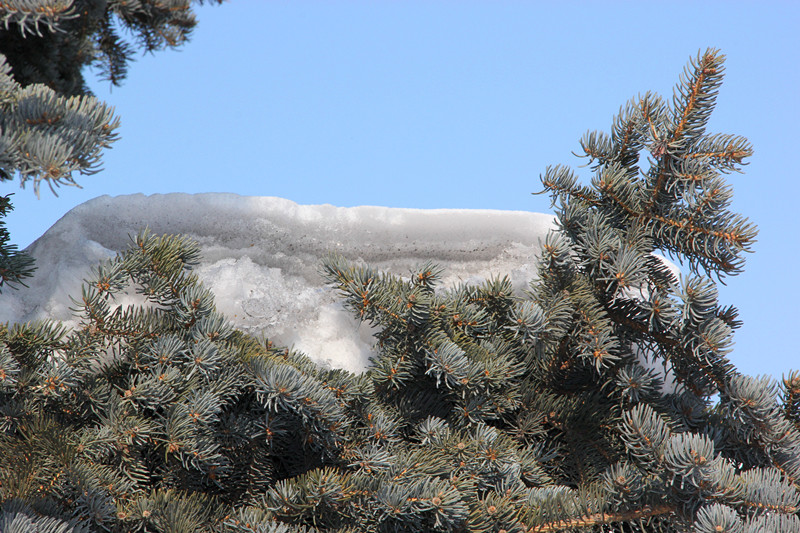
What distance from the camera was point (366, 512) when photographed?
0.91 meters

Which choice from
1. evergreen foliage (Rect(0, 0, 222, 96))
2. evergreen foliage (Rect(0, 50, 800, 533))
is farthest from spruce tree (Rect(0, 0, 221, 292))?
evergreen foliage (Rect(0, 50, 800, 533))

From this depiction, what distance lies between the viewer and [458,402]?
1090 millimetres

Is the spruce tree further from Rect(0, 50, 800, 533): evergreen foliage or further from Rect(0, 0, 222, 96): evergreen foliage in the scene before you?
Rect(0, 50, 800, 533): evergreen foliage

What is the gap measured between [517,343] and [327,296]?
1.50ft

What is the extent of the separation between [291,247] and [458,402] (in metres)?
0.59

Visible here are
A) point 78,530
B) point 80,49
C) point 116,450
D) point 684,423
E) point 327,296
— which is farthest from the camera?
point 80,49

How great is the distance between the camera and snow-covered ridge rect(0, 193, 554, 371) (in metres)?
1.38

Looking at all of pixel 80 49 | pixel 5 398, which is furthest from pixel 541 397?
pixel 80 49

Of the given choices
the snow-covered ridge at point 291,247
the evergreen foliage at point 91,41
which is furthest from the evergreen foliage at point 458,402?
the evergreen foliage at point 91,41

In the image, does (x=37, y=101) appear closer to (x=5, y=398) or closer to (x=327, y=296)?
(x=5, y=398)

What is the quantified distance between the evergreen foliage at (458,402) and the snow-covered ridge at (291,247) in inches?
9.8

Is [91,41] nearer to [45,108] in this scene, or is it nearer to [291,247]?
[291,247]

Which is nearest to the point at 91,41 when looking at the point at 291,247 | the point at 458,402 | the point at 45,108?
the point at 291,247

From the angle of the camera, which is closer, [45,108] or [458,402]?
[45,108]
